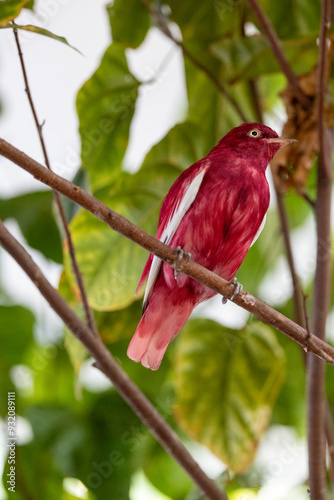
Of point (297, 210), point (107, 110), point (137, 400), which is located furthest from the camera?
point (297, 210)

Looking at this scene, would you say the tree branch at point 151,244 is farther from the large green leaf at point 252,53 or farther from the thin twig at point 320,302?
the large green leaf at point 252,53

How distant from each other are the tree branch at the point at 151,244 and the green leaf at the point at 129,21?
1.27 metres

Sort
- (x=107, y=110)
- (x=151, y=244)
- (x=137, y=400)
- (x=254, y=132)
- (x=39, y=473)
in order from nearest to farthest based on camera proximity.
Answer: (x=151, y=244), (x=137, y=400), (x=254, y=132), (x=107, y=110), (x=39, y=473)

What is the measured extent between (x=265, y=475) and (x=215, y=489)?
84 centimetres

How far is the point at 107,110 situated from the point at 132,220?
392 mm

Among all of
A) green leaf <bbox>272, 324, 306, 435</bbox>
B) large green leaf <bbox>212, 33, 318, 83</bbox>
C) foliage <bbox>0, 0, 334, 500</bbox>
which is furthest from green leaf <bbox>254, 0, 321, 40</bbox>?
green leaf <bbox>272, 324, 306, 435</bbox>

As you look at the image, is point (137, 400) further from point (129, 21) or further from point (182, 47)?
point (129, 21)

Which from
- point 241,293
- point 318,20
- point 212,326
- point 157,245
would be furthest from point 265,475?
point 318,20

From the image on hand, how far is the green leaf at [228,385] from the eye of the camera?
6.93ft

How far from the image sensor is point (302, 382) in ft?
8.45

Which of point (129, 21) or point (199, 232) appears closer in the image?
point (199, 232)

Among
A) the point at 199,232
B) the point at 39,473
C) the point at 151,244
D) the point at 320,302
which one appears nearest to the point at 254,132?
the point at 199,232

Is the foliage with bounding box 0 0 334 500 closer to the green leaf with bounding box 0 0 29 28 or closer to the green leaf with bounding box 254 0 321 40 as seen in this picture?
the green leaf with bounding box 254 0 321 40

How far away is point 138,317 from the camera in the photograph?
7.63 ft
